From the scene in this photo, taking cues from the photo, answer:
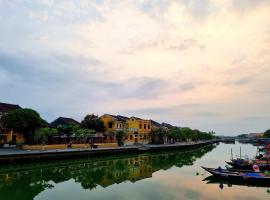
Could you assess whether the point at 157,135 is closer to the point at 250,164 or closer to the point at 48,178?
the point at 250,164

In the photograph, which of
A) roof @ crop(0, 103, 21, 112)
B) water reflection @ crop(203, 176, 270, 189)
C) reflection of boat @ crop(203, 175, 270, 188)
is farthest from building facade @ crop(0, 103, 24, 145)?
water reflection @ crop(203, 176, 270, 189)

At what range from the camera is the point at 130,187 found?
22.1 meters

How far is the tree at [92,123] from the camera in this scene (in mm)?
60531

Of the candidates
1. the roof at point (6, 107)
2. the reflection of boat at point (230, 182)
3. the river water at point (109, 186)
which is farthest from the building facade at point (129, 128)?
the reflection of boat at point (230, 182)

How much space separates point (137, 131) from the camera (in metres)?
70.9

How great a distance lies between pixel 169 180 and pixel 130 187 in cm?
470

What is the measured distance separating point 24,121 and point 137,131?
32.3 metres

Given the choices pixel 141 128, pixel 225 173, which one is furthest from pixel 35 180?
pixel 141 128

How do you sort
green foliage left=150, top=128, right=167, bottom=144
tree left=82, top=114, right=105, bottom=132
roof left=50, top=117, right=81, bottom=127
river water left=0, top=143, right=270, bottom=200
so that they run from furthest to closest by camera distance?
green foliage left=150, top=128, right=167, bottom=144, roof left=50, top=117, right=81, bottom=127, tree left=82, top=114, right=105, bottom=132, river water left=0, top=143, right=270, bottom=200

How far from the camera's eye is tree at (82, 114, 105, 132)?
60531mm

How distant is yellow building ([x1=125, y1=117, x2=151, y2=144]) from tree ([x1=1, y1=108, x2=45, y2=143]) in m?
26.4

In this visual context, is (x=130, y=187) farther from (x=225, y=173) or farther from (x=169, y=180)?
(x=225, y=173)

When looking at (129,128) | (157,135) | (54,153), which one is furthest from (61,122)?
(54,153)

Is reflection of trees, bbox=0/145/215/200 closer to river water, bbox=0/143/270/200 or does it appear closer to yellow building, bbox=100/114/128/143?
river water, bbox=0/143/270/200
